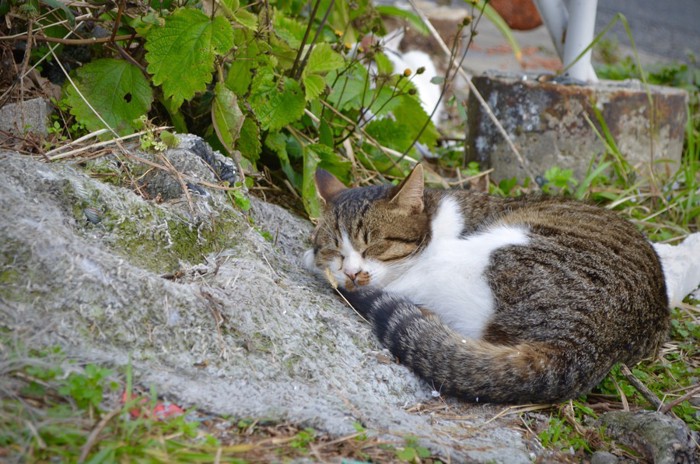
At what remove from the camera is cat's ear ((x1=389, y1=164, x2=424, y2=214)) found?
10.5 feet

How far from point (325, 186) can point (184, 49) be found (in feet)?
3.02

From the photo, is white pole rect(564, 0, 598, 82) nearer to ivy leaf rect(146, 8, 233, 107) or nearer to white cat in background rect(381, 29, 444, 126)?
white cat in background rect(381, 29, 444, 126)

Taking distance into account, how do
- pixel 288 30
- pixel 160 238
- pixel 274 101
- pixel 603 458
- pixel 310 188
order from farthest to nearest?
pixel 288 30 → pixel 310 188 → pixel 274 101 → pixel 160 238 → pixel 603 458

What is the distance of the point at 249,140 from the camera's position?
11.8 feet

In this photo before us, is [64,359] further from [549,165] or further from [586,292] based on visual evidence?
[549,165]

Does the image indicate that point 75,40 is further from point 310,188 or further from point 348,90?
point 348,90

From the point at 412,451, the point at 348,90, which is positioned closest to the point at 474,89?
the point at 348,90

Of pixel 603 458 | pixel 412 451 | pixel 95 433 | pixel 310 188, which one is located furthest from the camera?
pixel 310 188

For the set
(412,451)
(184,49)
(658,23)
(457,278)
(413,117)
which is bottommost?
(412,451)

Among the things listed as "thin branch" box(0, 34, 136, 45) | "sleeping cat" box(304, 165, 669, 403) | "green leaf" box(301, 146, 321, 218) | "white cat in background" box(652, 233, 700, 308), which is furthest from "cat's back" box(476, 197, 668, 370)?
"thin branch" box(0, 34, 136, 45)

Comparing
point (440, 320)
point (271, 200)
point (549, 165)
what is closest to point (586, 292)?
point (440, 320)

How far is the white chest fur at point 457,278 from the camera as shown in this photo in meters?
2.90

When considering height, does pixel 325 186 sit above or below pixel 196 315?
above

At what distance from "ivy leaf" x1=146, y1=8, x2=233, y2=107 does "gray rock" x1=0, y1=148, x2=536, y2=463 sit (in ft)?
1.62
